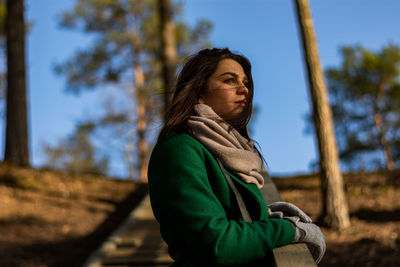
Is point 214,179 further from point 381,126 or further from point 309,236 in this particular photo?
point 381,126

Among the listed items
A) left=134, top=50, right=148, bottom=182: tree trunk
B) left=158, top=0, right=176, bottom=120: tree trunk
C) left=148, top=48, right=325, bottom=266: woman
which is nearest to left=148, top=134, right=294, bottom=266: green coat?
left=148, top=48, right=325, bottom=266: woman

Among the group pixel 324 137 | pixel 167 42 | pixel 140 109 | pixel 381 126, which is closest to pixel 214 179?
pixel 324 137

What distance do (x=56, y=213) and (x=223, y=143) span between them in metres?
6.90

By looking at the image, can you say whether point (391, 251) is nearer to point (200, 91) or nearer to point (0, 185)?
point (200, 91)

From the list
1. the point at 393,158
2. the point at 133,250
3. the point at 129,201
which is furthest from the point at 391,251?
the point at 393,158

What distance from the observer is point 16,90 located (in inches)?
424

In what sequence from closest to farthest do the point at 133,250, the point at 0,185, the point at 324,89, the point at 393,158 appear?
the point at 133,250
the point at 324,89
the point at 0,185
the point at 393,158

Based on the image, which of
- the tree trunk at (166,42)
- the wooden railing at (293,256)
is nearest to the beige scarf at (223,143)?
the wooden railing at (293,256)

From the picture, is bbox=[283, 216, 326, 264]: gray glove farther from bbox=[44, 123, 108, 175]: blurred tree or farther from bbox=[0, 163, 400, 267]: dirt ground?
bbox=[44, 123, 108, 175]: blurred tree

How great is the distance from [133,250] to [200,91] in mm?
4586

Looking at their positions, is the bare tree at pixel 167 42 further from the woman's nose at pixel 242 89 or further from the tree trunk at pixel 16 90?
the woman's nose at pixel 242 89

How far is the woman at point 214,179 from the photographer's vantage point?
1424 millimetres

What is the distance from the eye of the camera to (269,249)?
1.50 meters

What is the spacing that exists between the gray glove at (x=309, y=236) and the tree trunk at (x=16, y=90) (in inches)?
387
